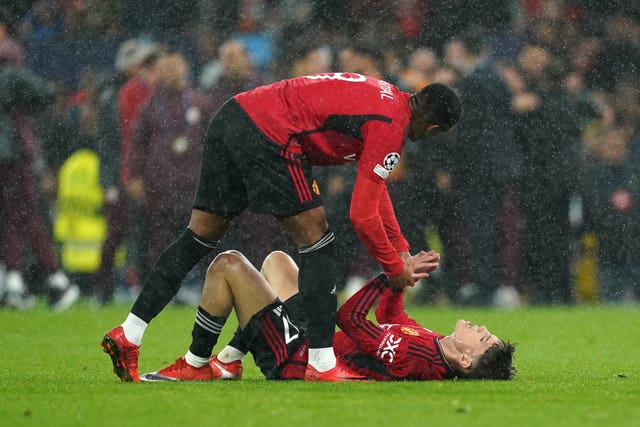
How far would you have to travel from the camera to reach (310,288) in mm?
7906

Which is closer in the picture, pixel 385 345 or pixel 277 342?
pixel 385 345

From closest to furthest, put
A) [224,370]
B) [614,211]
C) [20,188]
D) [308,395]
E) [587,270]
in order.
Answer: [308,395] < [224,370] < [20,188] < [614,211] < [587,270]

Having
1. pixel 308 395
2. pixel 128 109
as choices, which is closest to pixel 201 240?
pixel 308 395

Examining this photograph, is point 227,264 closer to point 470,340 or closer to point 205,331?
point 205,331

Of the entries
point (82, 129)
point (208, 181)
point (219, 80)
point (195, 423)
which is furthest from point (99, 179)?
point (195, 423)

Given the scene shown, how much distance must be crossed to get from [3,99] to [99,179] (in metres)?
1.46

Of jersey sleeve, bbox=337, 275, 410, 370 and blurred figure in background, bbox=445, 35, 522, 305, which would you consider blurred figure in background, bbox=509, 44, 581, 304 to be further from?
jersey sleeve, bbox=337, 275, 410, 370

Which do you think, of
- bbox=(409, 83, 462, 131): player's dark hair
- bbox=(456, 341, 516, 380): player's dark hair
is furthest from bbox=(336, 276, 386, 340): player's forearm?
bbox=(409, 83, 462, 131): player's dark hair

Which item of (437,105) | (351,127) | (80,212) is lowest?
(80,212)

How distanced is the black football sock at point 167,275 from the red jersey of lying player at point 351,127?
2.36 ft

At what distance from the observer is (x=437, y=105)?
7.97 metres

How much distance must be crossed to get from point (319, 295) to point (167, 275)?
2.71 feet

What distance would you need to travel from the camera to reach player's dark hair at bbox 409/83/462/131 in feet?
26.1

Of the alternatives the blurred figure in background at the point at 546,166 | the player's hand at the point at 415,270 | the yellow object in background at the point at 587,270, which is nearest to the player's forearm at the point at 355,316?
the player's hand at the point at 415,270
